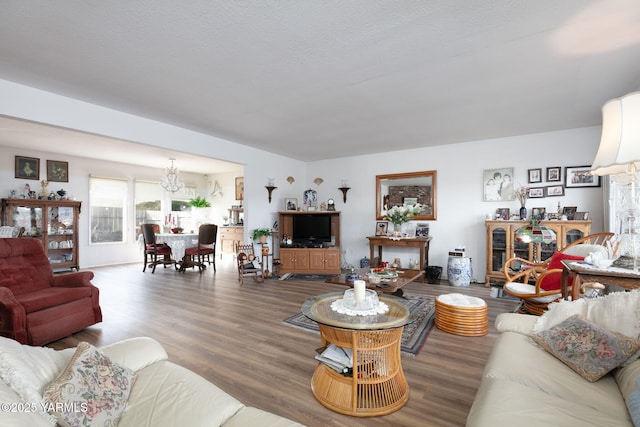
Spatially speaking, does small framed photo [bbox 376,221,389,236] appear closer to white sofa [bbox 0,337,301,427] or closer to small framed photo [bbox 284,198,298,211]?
small framed photo [bbox 284,198,298,211]

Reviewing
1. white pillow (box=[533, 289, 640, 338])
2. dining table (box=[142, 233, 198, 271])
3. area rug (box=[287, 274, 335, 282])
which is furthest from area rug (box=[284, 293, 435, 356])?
dining table (box=[142, 233, 198, 271])

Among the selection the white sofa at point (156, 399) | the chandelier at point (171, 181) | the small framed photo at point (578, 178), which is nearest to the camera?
the white sofa at point (156, 399)

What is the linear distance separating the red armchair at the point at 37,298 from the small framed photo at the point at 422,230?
5.13 m

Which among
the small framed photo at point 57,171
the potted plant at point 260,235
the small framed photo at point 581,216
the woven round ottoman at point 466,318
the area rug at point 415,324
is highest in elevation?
the small framed photo at point 57,171

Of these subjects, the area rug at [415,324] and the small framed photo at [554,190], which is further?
the small framed photo at [554,190]

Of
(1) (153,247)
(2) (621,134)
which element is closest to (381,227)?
(2) (621,134)

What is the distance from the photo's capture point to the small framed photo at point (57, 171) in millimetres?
6180

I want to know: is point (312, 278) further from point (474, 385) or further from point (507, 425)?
point (507, 425)

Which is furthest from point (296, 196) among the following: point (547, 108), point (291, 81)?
point (547, 108)

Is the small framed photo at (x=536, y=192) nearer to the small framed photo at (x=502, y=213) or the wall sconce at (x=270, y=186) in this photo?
the small framed photo at (x=502, y=213)

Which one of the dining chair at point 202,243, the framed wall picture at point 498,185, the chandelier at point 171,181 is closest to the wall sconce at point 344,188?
the framed wall picture at point 498,185

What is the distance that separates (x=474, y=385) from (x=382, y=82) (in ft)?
8.90

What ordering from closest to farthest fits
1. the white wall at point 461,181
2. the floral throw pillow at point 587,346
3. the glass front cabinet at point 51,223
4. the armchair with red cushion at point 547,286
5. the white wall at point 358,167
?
the floral throw pillow at point 587,346 → the armchair with red cushion at point 547,286 → the white wall at point 358,167 → the white wall at point 461,181 → the glass front cabinet at point 51,223

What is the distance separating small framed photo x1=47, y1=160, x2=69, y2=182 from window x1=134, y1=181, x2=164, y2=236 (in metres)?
1.41
